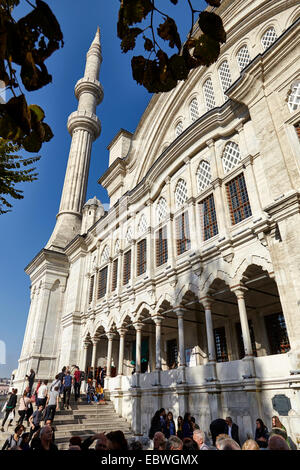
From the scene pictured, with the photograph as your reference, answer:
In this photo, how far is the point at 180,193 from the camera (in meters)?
16.0

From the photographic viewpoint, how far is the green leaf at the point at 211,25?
2.20 metres

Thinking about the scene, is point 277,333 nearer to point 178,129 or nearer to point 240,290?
point 240,290

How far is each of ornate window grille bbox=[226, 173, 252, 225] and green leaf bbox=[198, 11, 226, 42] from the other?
10241mm

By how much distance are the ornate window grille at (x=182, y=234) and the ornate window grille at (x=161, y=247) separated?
97cm

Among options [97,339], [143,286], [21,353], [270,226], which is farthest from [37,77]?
[21,353]

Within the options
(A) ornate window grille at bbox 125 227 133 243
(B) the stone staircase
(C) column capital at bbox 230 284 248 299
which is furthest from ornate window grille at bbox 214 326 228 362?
(A) ornate window grille at bbox 125 227 133 243

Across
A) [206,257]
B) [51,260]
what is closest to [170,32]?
[206,257]

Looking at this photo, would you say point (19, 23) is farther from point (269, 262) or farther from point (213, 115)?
point (213, 115)

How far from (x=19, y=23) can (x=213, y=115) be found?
13.1 meters

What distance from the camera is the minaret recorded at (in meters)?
28.6

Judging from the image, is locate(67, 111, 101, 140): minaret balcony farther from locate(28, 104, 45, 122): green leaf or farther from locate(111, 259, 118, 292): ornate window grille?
locate(28, 104, 45, 122): green leaf

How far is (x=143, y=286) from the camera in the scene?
16.0 metres

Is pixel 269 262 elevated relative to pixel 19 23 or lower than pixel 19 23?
elevated
